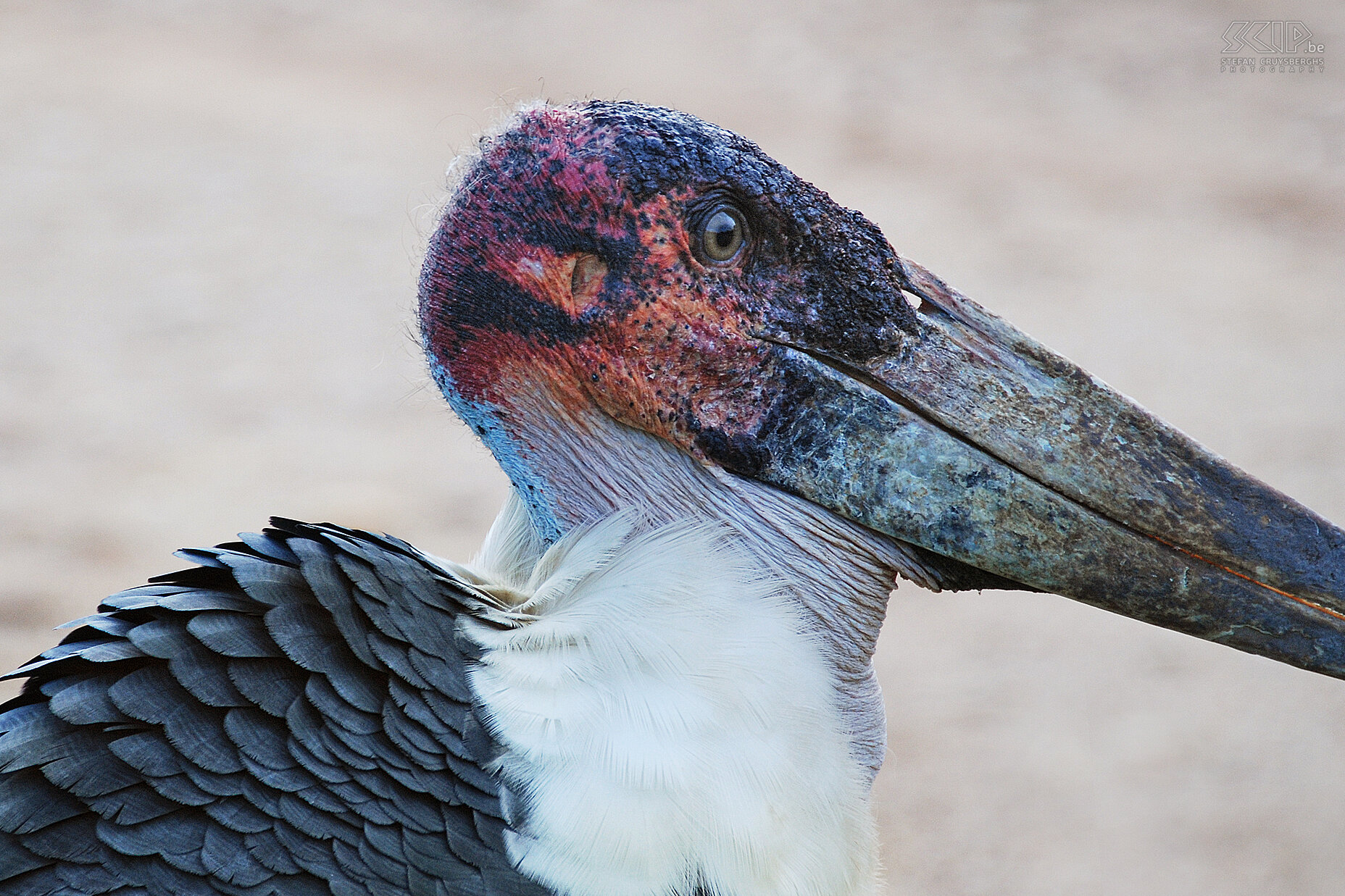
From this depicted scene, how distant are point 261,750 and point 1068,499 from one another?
4.76ft

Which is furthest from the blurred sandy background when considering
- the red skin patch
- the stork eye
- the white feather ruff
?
the white feather ruff

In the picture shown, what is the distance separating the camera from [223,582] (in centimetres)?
229

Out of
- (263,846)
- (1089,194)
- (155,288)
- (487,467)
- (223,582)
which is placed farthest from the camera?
(1089,194)

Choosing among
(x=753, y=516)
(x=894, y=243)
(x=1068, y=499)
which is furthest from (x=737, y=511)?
(x=894, y=243)

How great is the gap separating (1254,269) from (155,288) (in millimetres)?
6592

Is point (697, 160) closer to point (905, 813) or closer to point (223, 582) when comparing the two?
point (223, 582)

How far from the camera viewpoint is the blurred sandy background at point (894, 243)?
4984mm

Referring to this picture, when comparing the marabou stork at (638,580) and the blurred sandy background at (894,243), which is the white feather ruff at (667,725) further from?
the blurred sandy background at (894,243)

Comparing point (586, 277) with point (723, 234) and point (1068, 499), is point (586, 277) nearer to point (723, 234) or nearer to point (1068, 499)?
point (723, 234)

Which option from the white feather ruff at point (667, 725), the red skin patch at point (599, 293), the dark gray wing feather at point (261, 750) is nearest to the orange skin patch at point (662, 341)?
the red skin patch at point (599, 293)

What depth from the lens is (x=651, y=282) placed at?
7.88ft

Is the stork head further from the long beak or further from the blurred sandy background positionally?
the blurred sandy background

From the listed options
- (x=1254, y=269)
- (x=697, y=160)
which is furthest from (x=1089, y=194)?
(x=697, y=160)

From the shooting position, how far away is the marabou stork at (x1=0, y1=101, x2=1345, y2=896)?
2133 millimetres
